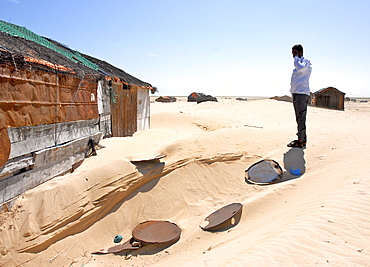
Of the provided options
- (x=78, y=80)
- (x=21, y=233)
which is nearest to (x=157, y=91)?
(x=78, y=80)

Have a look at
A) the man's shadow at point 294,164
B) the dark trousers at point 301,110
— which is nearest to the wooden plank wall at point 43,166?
the man's shadow at point 294,164

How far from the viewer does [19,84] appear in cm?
473

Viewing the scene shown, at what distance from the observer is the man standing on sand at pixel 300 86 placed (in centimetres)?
762

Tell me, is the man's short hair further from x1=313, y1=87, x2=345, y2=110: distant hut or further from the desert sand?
x1=313, y1=87, x2=345, y2=110: distant hut

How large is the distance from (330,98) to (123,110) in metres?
20.8

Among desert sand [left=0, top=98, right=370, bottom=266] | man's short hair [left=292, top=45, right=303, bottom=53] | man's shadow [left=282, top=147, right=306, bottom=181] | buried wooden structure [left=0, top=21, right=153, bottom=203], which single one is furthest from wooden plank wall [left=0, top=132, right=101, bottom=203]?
man's short hair [left=292, top=45, right=303, bottom=53]

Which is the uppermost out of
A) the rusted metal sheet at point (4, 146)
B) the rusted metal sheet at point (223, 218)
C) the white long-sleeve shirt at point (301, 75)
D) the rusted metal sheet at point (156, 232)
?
the white long-sleeve shirt at point (301, 75)

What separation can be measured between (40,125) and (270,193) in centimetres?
494

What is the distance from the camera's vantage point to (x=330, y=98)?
949 inches

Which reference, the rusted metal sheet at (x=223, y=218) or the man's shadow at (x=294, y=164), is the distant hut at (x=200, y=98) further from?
the rusted metal sheet at (x=223, y=218)

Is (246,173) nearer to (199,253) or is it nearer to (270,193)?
(270,193)

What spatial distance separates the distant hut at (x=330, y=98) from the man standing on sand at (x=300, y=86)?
18.8 meters

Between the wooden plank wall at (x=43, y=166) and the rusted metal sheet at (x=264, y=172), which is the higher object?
the wooden plank wall at (x=43, y=166)

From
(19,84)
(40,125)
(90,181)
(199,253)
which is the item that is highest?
(19,84)
